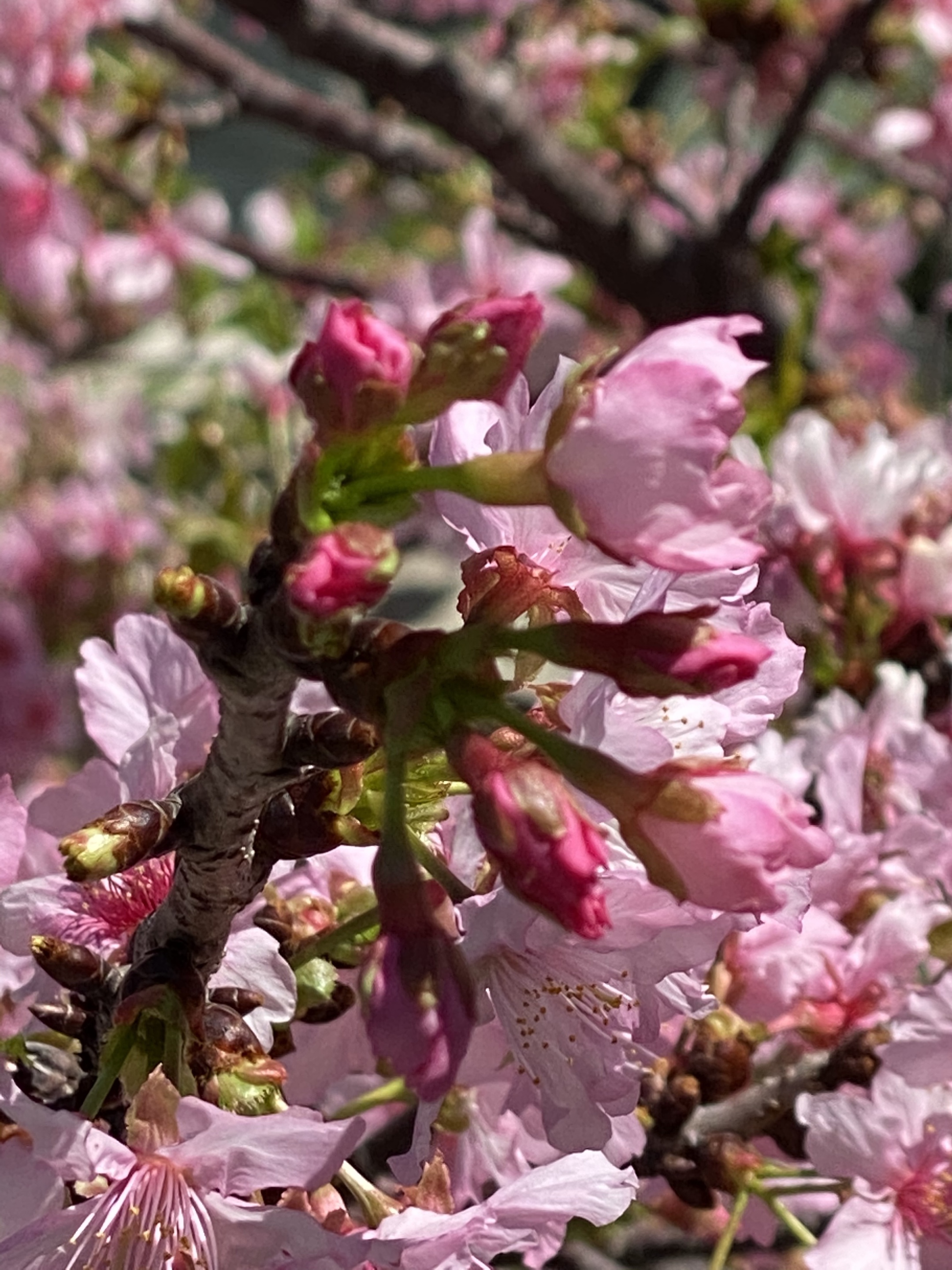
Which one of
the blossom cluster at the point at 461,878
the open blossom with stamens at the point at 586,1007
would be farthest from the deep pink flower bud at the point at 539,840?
the open blossom with stamens at the point at 586,1007

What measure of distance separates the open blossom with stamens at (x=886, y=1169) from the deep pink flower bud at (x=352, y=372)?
476 mm

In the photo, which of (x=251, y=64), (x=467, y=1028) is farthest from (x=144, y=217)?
(x=467, y=1028)

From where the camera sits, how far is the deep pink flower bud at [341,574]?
1.17 feet

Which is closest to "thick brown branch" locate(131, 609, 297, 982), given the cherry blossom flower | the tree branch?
the cherry blossom flower

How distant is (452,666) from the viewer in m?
0.39

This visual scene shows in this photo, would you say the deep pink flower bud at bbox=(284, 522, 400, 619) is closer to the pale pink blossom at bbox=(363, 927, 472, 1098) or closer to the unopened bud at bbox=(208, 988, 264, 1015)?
the pale pink blossom at bbox=(363, 927, 472, 1098)

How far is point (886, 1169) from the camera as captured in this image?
68 centimetres

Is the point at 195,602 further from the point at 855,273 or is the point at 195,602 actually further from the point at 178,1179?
the point at 855,273

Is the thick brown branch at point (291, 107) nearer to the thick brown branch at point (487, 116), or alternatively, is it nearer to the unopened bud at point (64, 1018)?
the thick brown branch at point (487, 116)

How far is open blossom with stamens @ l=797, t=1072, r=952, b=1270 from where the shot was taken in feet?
2.20

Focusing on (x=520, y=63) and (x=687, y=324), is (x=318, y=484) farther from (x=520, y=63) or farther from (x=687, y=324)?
(x=520, y=63)

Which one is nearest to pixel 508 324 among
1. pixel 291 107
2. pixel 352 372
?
pixel 352 372

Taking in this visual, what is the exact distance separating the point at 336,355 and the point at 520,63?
2.52 metres

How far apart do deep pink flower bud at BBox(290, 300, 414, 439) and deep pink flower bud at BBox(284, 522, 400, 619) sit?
4cm
